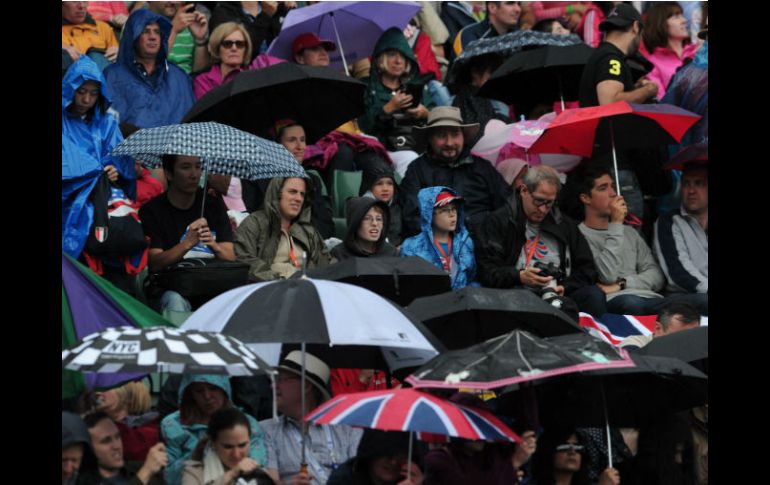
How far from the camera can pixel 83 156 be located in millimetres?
12797

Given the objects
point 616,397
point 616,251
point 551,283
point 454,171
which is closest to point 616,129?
point 616,251

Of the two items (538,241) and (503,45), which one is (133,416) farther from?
(503,45)

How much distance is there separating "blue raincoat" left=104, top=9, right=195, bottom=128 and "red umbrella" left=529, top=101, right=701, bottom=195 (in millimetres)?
3266

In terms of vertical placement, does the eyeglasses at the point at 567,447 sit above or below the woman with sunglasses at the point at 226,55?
below

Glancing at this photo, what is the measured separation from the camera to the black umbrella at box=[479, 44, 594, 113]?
16281 mm

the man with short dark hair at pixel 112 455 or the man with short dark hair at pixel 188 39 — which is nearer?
the man with short dark hair at pixel 112 455

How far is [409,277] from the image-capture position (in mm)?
12070

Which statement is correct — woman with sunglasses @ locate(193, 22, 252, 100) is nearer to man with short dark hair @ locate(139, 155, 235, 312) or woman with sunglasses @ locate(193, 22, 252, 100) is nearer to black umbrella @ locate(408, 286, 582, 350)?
man with short dark hair @ locate(139, 155, 235, 312)

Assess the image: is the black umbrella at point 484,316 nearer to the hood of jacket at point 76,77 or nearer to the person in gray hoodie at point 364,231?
the person in gray hoodie at point 364,231

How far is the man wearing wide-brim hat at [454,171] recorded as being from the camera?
14992mm

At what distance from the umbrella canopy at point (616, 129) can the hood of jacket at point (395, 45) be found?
2.17 meters

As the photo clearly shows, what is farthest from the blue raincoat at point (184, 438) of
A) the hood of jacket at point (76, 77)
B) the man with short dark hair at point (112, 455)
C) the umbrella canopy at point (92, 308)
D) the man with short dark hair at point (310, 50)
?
the man with short dark hair at point (310, 50)
